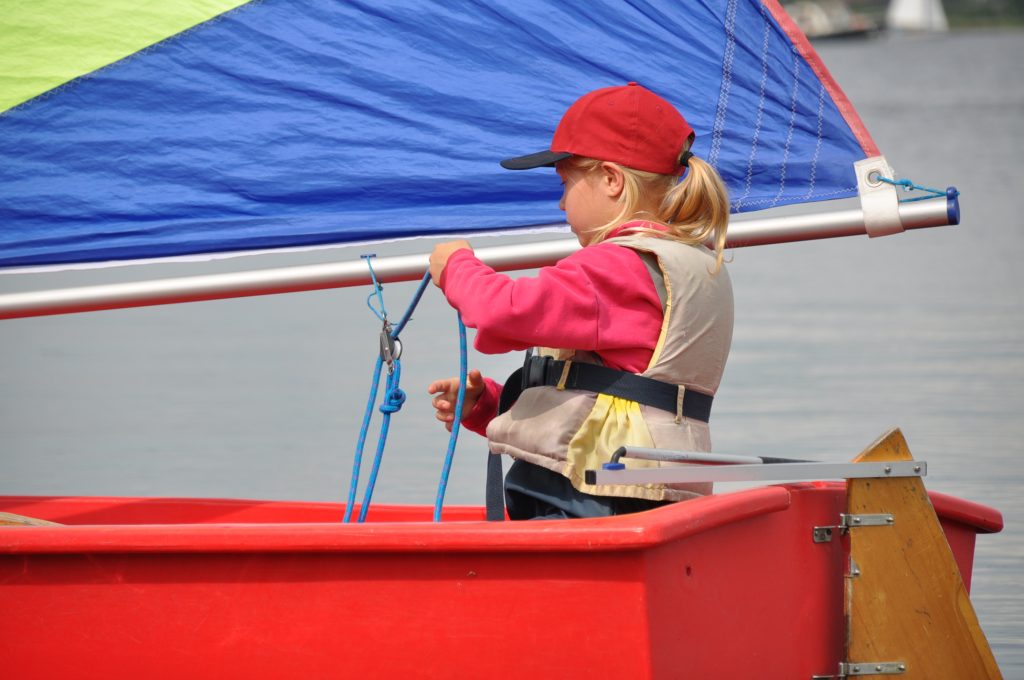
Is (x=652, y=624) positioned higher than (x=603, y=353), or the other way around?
(x=603, y=353)

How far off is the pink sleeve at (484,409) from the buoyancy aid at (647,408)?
33 cm

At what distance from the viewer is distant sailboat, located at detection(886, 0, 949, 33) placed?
56.8 m

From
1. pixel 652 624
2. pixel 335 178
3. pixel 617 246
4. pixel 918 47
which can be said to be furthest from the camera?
pixel 918 47

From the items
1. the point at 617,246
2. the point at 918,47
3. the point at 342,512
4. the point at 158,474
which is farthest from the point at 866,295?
the point at 918,47

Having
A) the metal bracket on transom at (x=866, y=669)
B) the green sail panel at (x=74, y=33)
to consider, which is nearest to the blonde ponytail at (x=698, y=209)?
the metal bracket on transom at (x=866, y=669)

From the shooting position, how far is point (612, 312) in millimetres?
2508

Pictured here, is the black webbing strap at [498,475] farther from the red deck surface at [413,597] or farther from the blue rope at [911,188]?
the blue rope at [911,188]

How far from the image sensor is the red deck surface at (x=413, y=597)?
2363 millimetres

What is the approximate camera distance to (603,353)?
2.56m

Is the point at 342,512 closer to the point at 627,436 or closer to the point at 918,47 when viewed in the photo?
the point at 627,436

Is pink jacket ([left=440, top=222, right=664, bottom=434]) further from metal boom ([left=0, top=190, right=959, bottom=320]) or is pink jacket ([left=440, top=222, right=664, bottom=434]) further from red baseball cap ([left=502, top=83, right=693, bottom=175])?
metal boom ([left=0, top=190, right=959, bottom=320])

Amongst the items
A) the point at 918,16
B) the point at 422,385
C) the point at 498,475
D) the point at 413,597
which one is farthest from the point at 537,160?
the point at 918,16

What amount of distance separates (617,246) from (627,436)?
0.89 ft

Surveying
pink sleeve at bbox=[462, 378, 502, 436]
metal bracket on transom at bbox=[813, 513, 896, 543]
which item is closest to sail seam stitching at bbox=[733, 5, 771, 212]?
pink sleeve at bbox=[462, 378, 502, 436]
